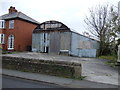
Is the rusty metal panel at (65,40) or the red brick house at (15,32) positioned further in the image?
the red brick house at (15,32)

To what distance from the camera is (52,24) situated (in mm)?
26219

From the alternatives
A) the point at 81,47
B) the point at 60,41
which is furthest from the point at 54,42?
the point at 81,47

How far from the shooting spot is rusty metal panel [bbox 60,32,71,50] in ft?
80.1

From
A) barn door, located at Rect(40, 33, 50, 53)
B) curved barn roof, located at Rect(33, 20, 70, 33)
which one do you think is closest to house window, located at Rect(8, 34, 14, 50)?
curved barn roof, located at Rect(33, 20, 70, 33)

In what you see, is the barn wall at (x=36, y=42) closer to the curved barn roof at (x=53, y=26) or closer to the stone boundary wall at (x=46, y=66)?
the curved barn roof at (x=53, y=26)

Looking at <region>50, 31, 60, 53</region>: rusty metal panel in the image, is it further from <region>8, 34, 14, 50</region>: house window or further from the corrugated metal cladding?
<region>8, 34, 14, 50</region>: house window

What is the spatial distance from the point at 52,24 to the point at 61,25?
6.28 ft

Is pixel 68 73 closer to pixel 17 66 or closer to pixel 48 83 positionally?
pixel 48 83

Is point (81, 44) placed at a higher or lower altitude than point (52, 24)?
lower

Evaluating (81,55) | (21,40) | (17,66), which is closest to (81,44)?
(81,55)

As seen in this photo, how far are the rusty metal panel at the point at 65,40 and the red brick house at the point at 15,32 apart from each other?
8897 mm

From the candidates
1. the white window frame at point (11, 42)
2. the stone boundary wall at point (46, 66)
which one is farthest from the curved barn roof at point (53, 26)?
the stone boundary wall at point (46, 66)

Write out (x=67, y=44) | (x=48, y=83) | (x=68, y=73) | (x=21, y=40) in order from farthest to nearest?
1. (x=21, y=40)
2. (x=67, y=44)
3. (x=68, y=73)
4. (x=48, y=83)

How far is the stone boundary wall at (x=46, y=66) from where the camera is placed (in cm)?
886
